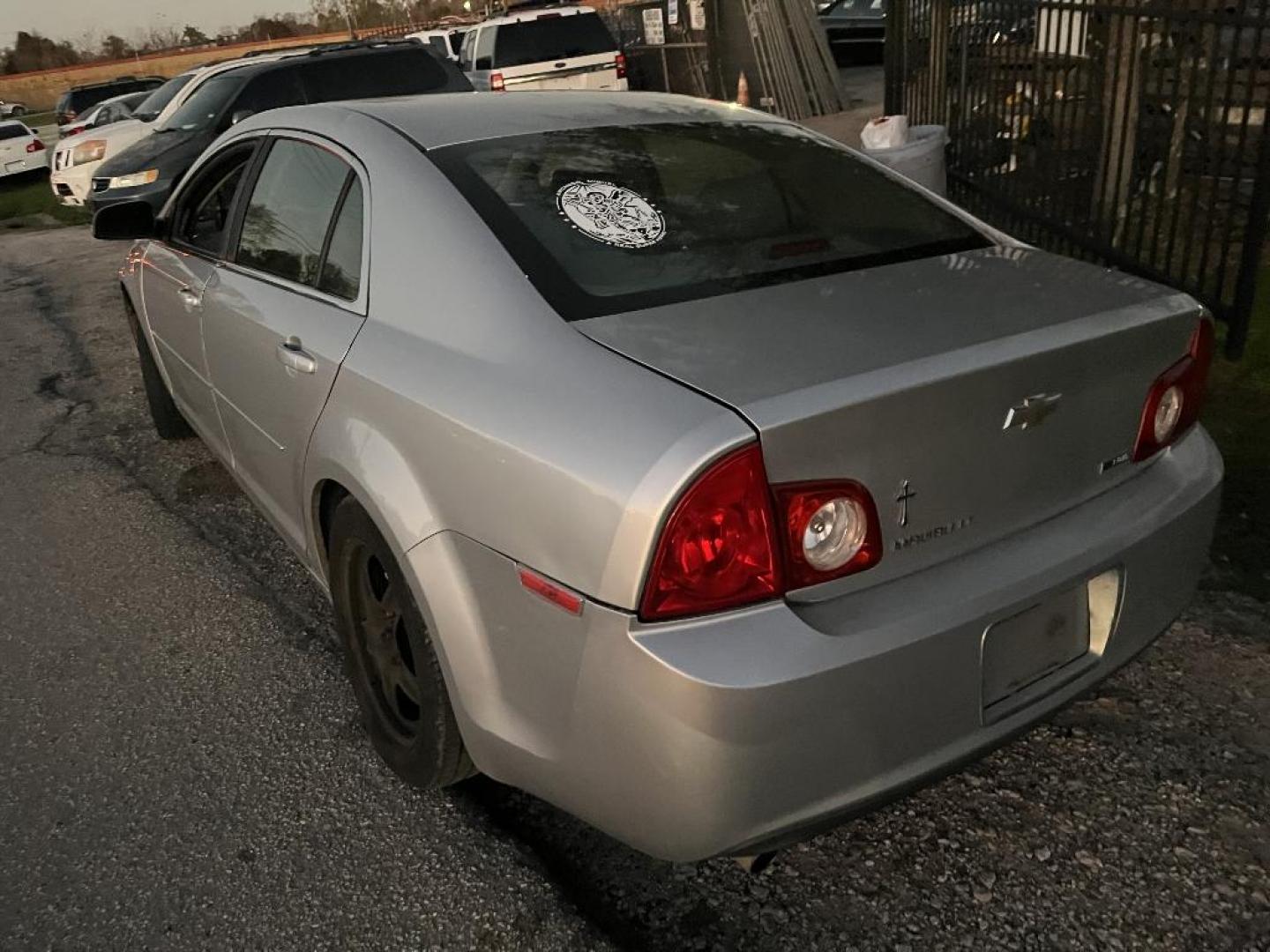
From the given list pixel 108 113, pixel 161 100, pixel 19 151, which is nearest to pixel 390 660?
pixel 161 100

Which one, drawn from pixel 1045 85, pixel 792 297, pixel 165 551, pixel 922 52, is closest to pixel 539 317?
pixel 792 297

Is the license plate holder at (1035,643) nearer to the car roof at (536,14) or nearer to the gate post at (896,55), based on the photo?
the gate post at (896,55)

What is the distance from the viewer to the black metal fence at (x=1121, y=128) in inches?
189

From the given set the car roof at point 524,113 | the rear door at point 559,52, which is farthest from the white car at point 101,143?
the car roof at point 524,113

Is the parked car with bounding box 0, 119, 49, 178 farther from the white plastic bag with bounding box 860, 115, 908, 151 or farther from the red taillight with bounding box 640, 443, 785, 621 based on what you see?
the red taillight with bounding box 640, 443, 785, 621

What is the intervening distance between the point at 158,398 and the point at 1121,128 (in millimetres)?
5070

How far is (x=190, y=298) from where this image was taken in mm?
3779

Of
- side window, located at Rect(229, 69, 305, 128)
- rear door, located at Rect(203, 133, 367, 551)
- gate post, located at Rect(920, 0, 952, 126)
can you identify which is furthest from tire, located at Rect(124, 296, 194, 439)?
side window, located at Rect(229, 69, 305, 128)

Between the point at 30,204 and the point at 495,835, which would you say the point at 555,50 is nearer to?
the point at 30,204

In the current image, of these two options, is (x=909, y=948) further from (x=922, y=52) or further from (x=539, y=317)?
(x=922, y=52)

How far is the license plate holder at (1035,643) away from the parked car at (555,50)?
549 inches

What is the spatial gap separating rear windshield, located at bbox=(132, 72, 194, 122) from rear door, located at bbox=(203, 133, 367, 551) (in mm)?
11687

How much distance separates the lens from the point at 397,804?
8.82ft

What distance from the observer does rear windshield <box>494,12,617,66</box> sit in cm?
1494
